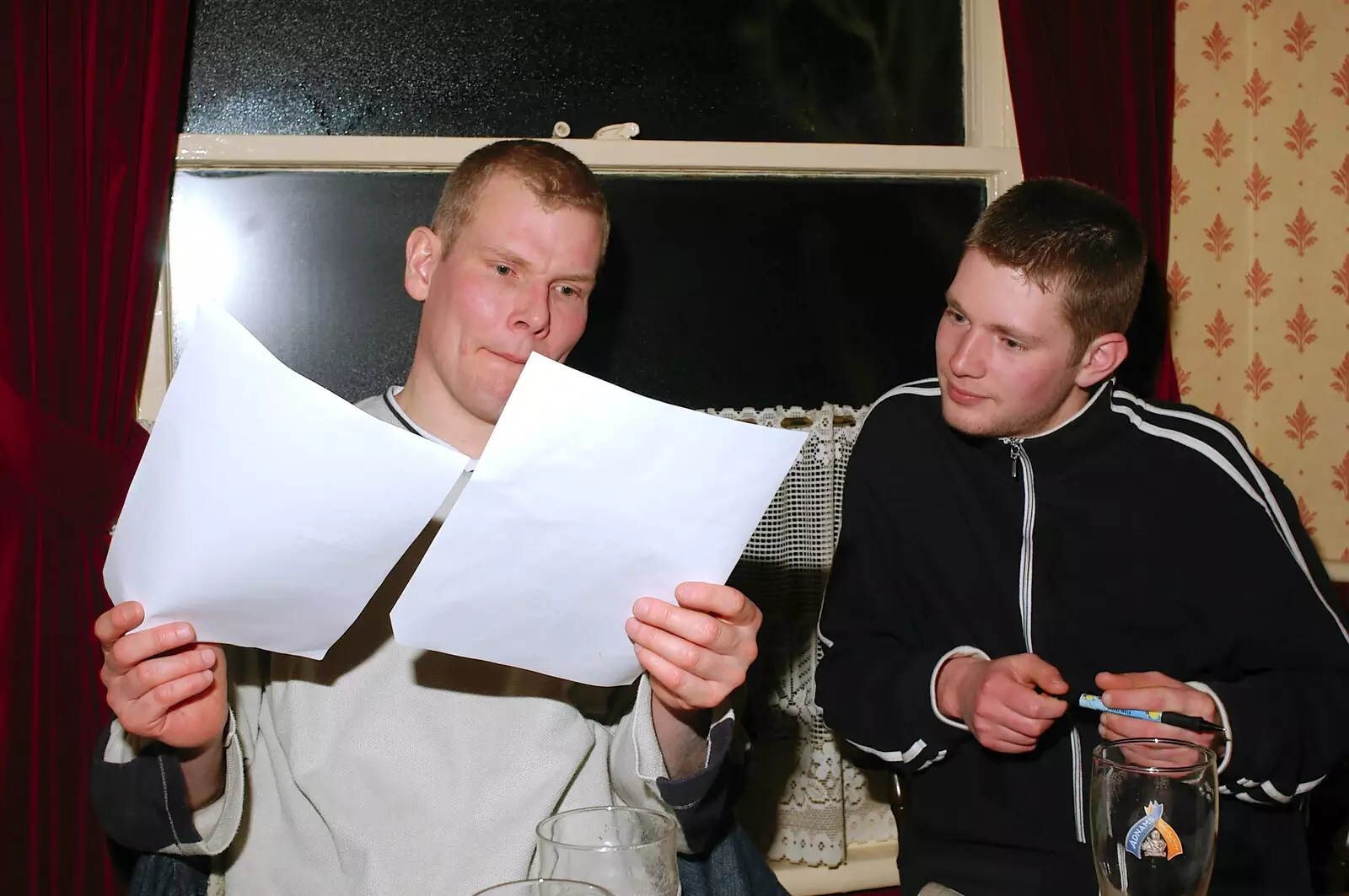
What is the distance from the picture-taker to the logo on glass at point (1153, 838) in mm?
688

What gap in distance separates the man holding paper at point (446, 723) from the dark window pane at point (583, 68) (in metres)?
0.65

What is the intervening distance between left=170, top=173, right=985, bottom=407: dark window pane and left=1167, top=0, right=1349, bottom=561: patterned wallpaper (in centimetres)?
54

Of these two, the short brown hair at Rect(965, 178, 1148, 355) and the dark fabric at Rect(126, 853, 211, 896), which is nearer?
the dark fabric at Rect(126, 853, 211, 896)

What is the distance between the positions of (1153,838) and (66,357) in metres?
1.59

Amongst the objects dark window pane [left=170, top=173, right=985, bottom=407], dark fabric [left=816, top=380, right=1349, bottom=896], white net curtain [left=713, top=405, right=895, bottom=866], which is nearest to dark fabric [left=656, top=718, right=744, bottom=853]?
dark fabric [left=816, top=380, right=1349, bottom=896]

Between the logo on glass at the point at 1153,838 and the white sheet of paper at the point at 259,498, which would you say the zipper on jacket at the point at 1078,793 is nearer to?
the logo on glass at the point at 1153,838

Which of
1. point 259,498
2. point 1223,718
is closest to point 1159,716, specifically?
point 1223,718

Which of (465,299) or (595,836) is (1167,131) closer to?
(465,299)

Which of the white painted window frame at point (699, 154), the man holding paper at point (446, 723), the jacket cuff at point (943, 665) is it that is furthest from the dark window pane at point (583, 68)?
the jacket cuff at point (943, 665)

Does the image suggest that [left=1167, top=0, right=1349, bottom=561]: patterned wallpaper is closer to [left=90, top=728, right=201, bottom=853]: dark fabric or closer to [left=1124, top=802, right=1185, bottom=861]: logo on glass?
[left=1124, top=802, right=1185, bottom=861]: logo on glass

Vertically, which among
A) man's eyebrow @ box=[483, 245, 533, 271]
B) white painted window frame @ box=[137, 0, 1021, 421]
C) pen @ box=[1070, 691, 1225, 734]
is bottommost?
pen @ box=[1070, 691, 1225, 734]

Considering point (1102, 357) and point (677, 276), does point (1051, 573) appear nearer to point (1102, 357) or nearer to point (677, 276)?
point (1102, 357)

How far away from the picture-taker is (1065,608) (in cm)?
143

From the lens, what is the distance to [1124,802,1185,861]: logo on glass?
69cm
